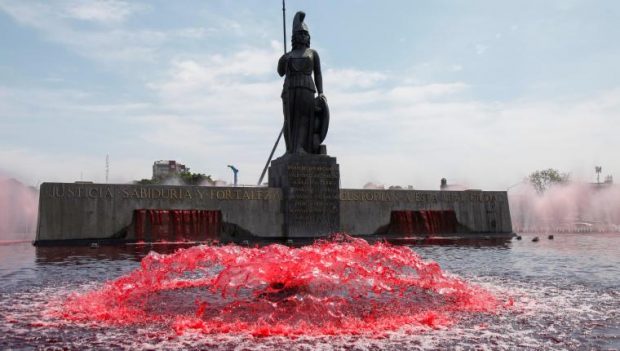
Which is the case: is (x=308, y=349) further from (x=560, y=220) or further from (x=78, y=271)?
(x=560, y=220)

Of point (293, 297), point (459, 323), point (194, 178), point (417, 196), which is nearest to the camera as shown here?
point (459, 323)

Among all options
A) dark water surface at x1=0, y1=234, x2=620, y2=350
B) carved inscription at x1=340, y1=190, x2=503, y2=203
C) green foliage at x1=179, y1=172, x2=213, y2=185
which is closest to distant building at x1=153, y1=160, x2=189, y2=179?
green foliage at x1=179, y1=172, x2=213, y2=185

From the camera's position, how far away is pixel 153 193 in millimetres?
17359

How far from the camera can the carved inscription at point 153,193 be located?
16656 millimetres

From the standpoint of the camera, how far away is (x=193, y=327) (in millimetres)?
4582

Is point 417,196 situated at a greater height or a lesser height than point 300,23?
lesser

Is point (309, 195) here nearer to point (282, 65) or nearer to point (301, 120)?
point (301, 120)

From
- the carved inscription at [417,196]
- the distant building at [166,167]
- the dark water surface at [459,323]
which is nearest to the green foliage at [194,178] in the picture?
the distant building at [166,167]

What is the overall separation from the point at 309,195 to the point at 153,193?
513 cm

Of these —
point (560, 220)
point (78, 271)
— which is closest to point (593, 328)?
point (78, 271)

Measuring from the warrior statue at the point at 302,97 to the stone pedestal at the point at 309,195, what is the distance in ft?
1.89

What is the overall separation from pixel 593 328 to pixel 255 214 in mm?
14335

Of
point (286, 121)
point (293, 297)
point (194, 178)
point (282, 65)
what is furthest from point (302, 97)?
point (194, 178)

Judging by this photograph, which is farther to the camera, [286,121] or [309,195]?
[286,121]
